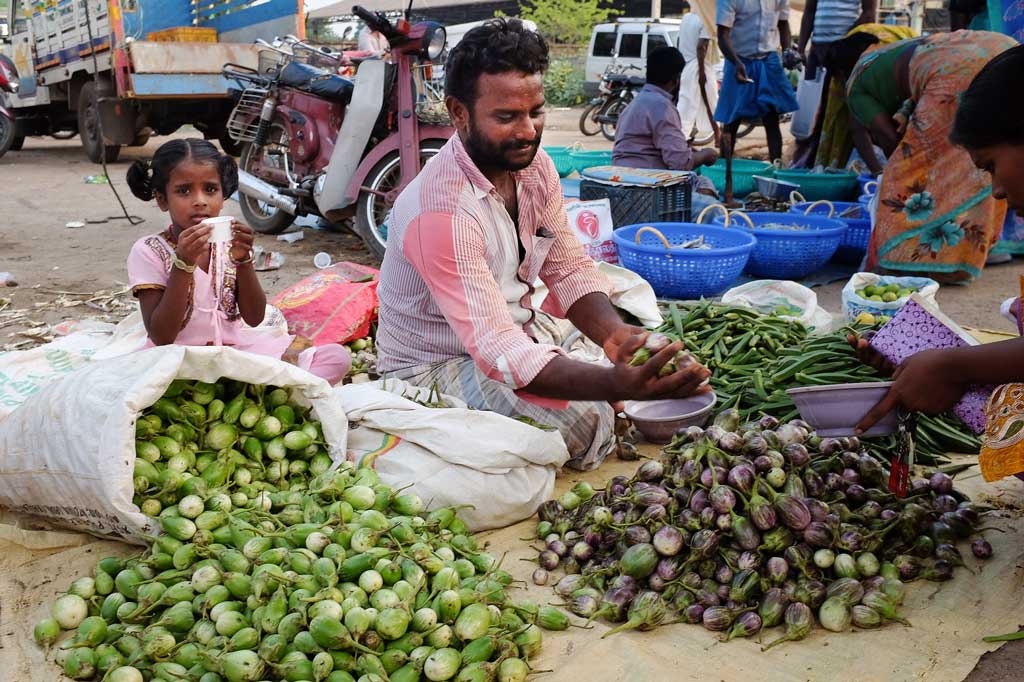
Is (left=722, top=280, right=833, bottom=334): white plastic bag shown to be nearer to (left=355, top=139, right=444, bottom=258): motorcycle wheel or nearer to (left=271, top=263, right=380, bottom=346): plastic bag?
(left=271, top=263, right=380, bottom=346): plastic bag

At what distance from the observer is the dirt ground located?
185 inches

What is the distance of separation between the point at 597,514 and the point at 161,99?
32.3 ft

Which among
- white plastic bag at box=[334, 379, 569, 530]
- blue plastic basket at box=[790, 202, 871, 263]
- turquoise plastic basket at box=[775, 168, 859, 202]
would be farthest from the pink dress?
turquoise plastic basket at box=[775, 168, 859, 202]

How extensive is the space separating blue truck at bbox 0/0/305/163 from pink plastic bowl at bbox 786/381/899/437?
9091 mm

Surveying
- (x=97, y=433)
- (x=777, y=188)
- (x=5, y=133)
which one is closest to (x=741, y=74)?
(x=777, y=188)

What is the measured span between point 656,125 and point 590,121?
420 inches

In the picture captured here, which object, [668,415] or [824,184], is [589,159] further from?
[668,415]

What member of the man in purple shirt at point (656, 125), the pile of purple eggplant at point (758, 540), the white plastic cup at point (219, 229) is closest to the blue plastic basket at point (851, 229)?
the man in purple shirt at point (656, 125)

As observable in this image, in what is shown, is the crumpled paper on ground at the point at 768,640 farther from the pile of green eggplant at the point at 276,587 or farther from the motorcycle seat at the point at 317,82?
the motorcycle seat at the point at 317,82

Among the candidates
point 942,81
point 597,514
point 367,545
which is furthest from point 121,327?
point 942,81

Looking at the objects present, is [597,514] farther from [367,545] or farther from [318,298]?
[318,298]

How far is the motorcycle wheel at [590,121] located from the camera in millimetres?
15742

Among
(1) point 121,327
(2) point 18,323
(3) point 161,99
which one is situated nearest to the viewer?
(1) point 121,327

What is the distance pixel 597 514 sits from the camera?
2291mm
